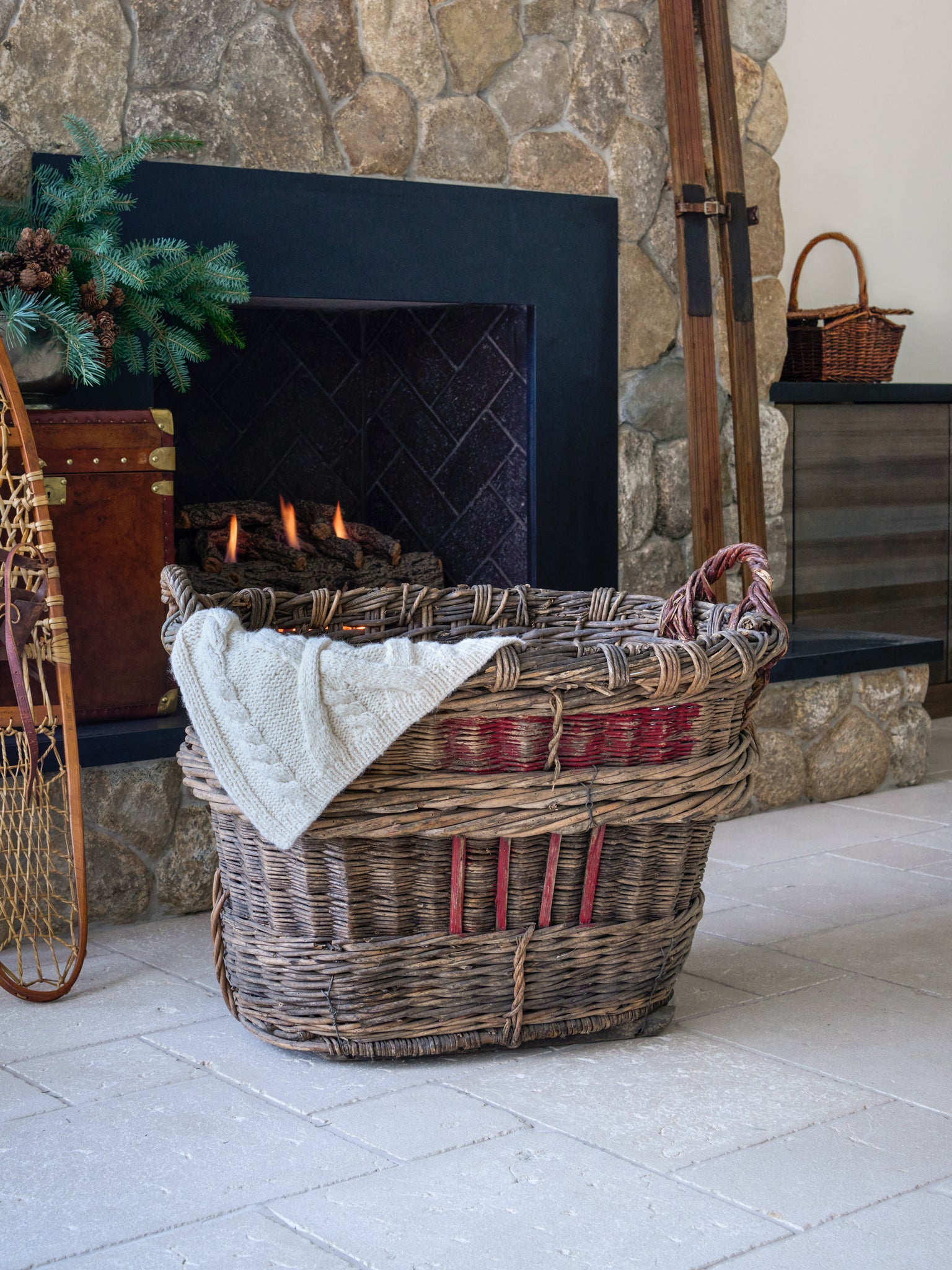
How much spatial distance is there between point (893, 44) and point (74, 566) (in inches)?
112

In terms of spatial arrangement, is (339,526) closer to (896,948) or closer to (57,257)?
(57,257)

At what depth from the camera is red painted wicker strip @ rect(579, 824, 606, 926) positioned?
1786mm

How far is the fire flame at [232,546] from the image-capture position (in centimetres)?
295

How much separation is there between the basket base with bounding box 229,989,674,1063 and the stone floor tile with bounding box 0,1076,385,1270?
13cm

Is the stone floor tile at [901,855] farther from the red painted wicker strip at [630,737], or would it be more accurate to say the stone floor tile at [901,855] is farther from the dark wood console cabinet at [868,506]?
the red painted wicker strip at [630,737]

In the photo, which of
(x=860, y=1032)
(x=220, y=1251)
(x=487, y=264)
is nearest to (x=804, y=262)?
(x=487, y=264)

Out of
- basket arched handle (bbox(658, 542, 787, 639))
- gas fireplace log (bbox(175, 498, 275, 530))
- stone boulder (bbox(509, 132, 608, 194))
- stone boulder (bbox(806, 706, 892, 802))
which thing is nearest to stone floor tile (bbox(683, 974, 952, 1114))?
basket arched handle (bbox(658, 542, 787, 639))

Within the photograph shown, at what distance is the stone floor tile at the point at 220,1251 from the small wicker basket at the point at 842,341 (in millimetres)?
2826

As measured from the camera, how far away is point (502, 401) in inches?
126

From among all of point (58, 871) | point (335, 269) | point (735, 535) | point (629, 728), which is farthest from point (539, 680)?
point (735, 535)

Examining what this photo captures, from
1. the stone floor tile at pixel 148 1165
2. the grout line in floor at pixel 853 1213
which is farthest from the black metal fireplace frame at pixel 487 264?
the grout line in floor at pixel 853 1213

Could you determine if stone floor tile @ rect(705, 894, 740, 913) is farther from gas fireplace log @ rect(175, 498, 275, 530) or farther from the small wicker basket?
the small wicker basket

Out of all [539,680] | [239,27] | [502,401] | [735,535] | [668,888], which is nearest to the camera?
[539,680]

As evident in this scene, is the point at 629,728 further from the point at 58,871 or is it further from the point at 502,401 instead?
the point at 502,401
